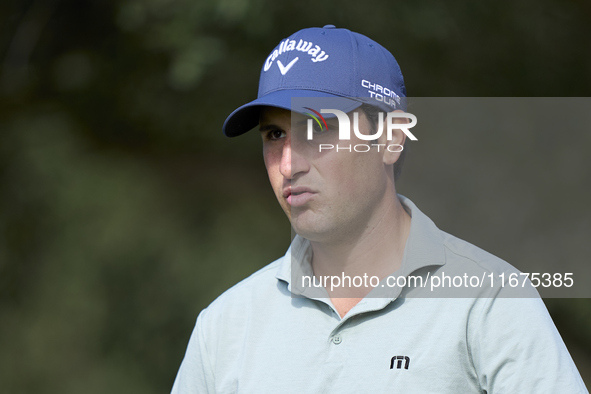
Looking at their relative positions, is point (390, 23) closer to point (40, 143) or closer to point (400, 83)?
point (400, 83)

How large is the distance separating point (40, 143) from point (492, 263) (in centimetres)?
308

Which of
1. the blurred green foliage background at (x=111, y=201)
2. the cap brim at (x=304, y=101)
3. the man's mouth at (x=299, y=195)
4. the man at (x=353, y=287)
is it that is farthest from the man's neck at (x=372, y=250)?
the blurred green foliage background at (x=111, y=201)

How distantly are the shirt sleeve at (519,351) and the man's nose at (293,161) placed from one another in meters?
0.53

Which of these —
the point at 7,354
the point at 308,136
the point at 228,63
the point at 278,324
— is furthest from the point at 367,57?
the point at 7,354

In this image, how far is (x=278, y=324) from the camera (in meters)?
1.52

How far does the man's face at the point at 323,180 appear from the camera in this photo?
4.82 ft

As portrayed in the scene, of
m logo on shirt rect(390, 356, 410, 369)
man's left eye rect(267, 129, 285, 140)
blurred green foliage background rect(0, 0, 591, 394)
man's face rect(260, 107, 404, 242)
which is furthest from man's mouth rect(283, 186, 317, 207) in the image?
blurred green foliage background rect(0, 0, 591, 394)

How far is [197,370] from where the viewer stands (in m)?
1.61

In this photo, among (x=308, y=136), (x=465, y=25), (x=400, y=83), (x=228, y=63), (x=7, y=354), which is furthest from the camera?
(x=7, y=354)

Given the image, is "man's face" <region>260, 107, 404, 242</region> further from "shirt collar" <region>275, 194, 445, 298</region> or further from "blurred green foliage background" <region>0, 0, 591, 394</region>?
"blurred green foliage background" <region>0, 0, 591, 394</region>

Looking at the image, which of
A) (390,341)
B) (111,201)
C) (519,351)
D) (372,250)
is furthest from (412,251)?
(111,201)

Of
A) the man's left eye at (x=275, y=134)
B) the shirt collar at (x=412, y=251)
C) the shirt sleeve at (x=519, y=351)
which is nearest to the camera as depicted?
the shirt sleeve at (x=519, y=351)

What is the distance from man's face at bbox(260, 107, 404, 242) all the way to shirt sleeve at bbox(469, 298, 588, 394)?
15.3 inches

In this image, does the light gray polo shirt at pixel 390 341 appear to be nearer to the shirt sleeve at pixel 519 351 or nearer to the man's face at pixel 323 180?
the shirt sleeve at pixel 519 351
